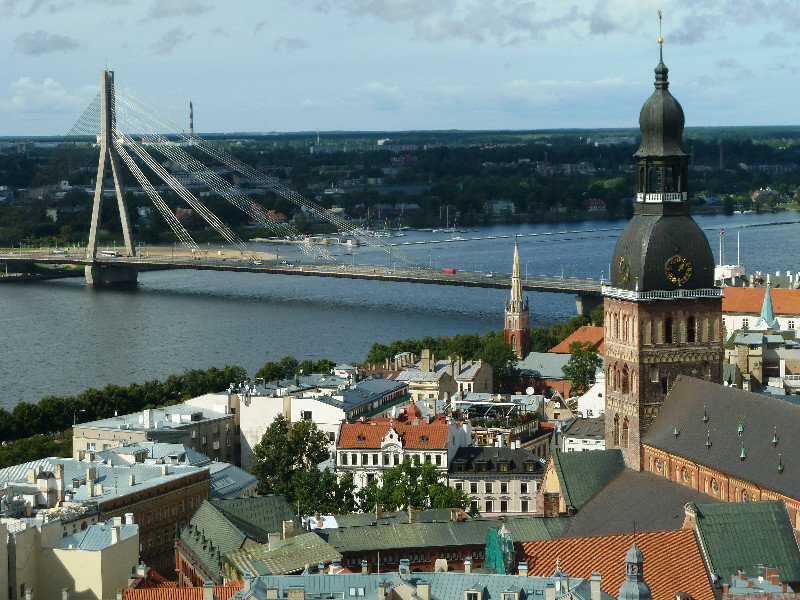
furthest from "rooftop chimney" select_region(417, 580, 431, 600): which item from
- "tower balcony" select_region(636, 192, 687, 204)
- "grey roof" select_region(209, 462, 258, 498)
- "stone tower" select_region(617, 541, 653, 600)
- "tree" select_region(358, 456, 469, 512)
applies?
"grey roof" select_region(209, 462, 258, 498)

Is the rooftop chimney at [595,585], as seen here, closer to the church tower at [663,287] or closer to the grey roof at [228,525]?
the grey roof at [228,525]

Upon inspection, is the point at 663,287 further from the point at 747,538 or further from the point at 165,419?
the point at 165,419

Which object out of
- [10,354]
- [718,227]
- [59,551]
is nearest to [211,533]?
[59,551]

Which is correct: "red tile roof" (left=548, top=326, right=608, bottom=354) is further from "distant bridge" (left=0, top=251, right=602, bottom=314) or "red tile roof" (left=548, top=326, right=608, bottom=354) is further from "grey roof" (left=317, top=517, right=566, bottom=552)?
"grey roof" (left=317, top=517, right=566, bottom=552)

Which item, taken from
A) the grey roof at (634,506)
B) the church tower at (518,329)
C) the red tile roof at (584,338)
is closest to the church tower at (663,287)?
the grey roof at (634,506)

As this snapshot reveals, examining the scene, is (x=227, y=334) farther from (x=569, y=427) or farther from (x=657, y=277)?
A: (x=657, y=277)
